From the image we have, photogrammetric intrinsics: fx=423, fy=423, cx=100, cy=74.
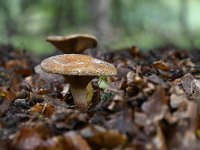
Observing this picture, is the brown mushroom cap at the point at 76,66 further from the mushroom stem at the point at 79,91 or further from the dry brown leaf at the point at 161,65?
the dry brown leaf at the point at 161,65

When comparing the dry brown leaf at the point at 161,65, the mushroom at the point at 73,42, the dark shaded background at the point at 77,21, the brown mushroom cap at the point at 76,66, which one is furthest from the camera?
the dark shaded background at the point at 77,21

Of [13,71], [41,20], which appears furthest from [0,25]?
[13,71]

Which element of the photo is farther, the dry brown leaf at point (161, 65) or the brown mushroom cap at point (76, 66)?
the dry brown leaf at point (161, 65)

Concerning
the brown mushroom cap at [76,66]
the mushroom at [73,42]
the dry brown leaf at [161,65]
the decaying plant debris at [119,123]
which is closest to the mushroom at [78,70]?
the brown mushroom cap at [76,66]

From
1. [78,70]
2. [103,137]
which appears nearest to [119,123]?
[103,137]

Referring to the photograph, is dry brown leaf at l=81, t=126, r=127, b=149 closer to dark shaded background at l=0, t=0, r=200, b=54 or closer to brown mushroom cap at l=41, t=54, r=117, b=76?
brown mushroom cap at l=41, t=54, r=117, b=76

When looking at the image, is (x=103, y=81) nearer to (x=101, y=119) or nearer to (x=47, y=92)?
(x=47, y=92)
